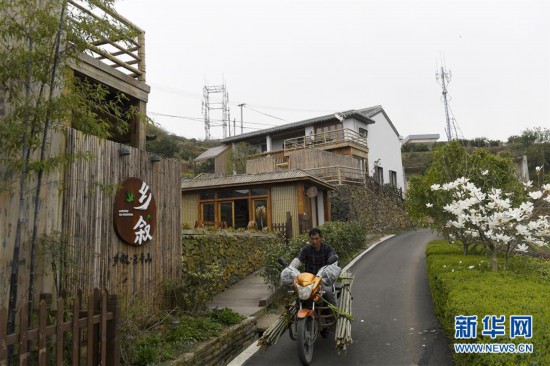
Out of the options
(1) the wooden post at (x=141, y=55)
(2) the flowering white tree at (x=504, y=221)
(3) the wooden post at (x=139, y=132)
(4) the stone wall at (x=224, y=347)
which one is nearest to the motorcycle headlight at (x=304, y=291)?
(4) the stone wall at (x=224, y=347)

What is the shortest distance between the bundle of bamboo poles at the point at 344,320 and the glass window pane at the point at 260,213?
12.2m

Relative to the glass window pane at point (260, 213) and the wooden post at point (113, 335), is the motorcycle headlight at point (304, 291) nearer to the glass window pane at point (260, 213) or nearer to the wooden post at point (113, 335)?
the wooden post at point (113, 335)

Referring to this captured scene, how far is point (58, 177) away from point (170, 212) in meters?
2.77

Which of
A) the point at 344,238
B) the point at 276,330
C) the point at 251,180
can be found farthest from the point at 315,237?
the point at 251,180

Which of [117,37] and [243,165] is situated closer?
[117,37]

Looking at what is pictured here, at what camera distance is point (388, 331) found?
6.92m

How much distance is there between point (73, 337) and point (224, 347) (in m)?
2.71

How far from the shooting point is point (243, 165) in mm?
31172

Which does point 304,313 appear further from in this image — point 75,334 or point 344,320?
point 75,334

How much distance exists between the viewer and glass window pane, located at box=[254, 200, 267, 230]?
19281 mm

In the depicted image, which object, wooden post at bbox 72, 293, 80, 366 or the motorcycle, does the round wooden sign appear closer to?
wooden post at bbox 72, 293, 80, 366

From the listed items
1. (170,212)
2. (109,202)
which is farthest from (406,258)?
(109,202)

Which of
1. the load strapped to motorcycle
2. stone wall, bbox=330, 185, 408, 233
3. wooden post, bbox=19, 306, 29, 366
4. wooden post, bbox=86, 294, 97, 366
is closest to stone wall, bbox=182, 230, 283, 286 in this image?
the load strapped to motorcycle

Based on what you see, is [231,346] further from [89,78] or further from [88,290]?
[89,78]
